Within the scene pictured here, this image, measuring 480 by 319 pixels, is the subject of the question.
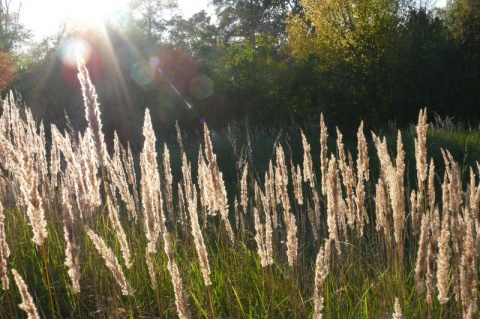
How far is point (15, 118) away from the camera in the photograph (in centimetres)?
346

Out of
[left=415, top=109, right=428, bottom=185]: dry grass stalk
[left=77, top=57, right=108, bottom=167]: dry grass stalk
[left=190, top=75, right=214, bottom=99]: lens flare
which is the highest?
[left=190, top=75, right=214, bottom=99]: lens flare

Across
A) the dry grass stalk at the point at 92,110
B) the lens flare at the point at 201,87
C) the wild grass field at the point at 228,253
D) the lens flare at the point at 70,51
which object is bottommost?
the wild grass field at the point at 228,253

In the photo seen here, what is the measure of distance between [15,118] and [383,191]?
2.28 m

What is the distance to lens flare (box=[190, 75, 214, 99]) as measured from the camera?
14.9 meters

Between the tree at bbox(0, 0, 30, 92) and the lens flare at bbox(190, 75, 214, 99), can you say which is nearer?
the lens flare at bbox(190, 75, 214, 99)

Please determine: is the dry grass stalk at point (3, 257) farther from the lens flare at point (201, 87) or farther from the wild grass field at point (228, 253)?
the lens flare at point (201, 87)

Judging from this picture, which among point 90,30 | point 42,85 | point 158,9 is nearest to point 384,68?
point 90,30

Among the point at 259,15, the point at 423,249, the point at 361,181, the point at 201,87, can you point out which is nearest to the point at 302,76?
the point at 201,87

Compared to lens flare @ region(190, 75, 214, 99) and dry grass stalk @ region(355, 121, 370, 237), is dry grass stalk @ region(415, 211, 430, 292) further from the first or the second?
lens flare @ region(190, 75, 214, 99)

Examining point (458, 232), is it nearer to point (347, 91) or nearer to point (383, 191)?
point (383, 191)

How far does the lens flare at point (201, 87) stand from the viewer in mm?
14930

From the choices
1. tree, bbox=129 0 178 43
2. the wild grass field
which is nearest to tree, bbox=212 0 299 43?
tree, bbox=129 0 178 43

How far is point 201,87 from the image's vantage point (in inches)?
596

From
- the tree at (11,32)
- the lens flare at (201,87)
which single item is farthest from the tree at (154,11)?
the lens flare at (201,87)
